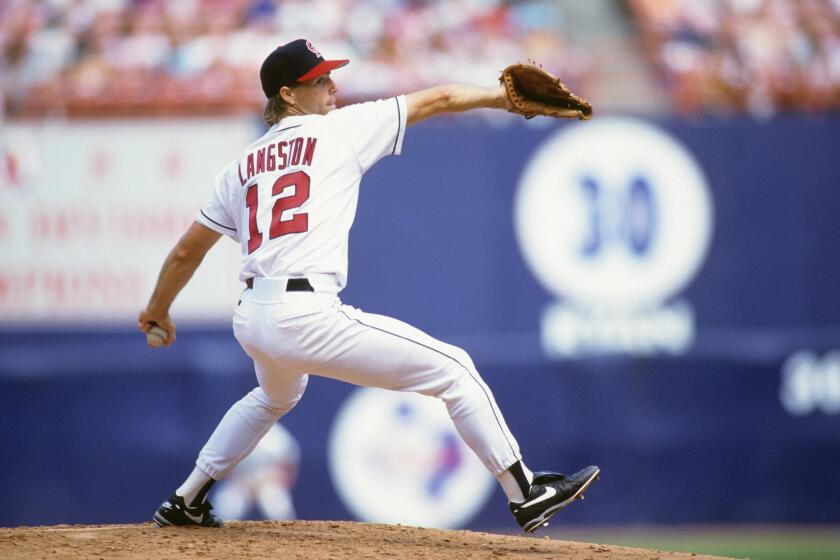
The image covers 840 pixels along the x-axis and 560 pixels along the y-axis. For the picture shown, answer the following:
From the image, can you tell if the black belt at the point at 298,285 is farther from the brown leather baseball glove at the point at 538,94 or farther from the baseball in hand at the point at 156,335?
the brown leather baseball glove at the point at 538,94

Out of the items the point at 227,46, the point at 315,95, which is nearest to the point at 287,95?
the point at 315,95

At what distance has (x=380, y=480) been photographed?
7.61 metres

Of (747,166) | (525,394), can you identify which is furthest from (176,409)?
(747,166)

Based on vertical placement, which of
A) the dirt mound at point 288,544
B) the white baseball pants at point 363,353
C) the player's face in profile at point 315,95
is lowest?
the dirt mound at point 288,544

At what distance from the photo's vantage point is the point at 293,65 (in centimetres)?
393

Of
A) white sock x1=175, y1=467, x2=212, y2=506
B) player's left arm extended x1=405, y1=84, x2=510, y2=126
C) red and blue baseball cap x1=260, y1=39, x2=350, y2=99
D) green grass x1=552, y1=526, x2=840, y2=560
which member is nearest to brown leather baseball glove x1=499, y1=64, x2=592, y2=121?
player's left arm extended x1=405, y1=84, x2=510, y2=126

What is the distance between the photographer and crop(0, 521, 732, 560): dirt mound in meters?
3.84

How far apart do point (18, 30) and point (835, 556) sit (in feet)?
24.0

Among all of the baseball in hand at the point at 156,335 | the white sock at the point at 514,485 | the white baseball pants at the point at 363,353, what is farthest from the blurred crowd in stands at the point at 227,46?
the white sock at the point at 514,485

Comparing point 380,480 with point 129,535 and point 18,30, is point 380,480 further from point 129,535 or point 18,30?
point 18,30

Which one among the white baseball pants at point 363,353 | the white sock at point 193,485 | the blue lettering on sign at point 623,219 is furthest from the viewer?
the blue lettering on sign at point 623,219

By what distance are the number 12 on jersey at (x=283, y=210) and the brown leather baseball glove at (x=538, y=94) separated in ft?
2.51

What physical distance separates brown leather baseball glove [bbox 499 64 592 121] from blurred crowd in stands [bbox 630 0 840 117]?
567 centimetres

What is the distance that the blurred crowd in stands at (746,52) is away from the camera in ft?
31.3
